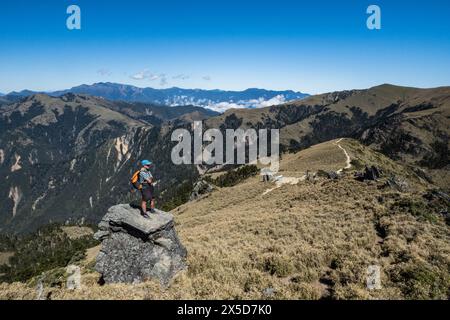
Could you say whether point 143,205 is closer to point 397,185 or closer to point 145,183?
point 145,183

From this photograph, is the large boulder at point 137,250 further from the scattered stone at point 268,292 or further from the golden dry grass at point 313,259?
the scattered stone at point 268,292

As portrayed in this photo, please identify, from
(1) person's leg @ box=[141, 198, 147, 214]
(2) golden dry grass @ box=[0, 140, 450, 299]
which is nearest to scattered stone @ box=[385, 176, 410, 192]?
(2) golden dry grass @ box=[0, 140, 450, 299]

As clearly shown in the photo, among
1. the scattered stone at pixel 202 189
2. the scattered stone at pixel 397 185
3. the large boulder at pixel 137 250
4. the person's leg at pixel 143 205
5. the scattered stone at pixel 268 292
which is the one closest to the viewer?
the scattered stone at pixel 268 292

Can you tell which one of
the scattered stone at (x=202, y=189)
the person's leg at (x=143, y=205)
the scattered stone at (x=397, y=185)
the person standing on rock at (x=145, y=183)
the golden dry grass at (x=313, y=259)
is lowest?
the scattered stone at (x=202, y=189)

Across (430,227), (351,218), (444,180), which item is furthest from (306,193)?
(444,180)

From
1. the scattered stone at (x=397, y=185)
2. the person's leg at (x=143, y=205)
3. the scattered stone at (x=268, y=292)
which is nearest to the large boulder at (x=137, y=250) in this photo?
the person's leg at (x=143, y=205)

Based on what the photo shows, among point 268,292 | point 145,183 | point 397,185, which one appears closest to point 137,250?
point 145,183

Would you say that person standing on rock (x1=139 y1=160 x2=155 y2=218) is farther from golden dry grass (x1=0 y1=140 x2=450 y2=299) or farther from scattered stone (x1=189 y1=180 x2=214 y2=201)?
scattered stone (x1=189 y1=180 x2=214 y2=201)

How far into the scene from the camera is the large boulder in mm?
18984

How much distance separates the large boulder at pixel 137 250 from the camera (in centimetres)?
1898

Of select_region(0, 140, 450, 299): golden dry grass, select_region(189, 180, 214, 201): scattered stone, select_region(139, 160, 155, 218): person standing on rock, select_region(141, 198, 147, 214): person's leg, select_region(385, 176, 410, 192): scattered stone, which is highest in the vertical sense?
select_region(139, 160, 155, 218): person standing on rock

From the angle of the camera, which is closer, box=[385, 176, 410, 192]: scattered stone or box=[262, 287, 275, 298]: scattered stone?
box=[262, 287, 275, 298]: scattered stone
